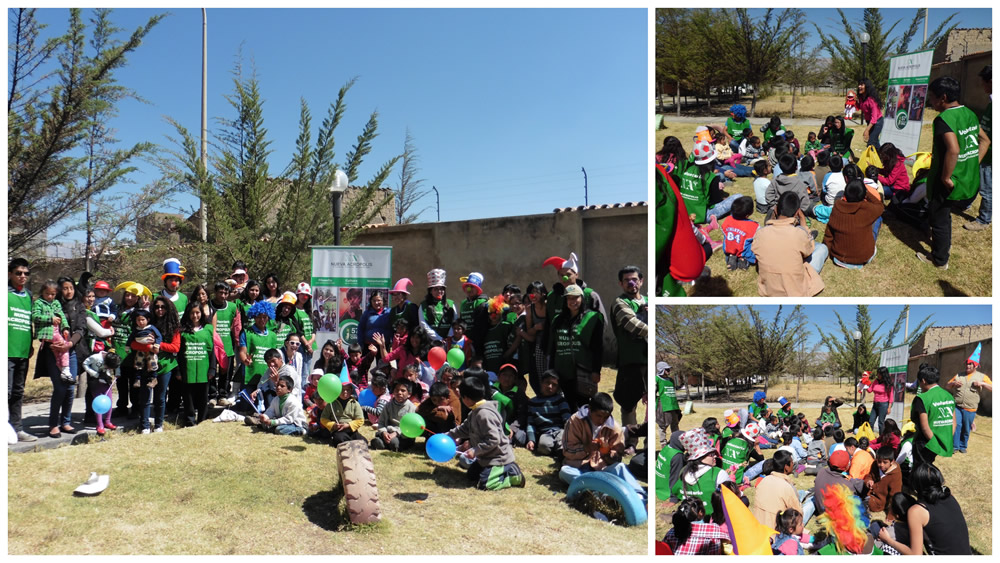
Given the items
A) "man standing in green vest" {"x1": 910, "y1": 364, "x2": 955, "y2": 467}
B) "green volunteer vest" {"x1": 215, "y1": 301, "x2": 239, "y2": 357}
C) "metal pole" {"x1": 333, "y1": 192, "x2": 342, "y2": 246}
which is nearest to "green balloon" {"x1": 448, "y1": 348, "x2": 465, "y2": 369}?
"green volunteer vest" {"x1": 215, "y1": 301, "x2": 239, "y2": 357}

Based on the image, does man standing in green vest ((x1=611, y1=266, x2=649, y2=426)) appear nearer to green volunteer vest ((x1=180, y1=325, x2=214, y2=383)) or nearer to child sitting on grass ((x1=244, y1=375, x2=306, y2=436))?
child sitting on grass ((x1=244, y1=375, x2=306, y2=436))

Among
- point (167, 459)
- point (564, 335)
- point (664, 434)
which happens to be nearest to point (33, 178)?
point (167, 459)

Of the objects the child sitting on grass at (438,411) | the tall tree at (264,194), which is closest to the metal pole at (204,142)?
the tall tree at (264,194)

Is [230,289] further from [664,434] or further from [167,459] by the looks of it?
[664,434]

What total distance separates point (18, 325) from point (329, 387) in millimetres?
2388

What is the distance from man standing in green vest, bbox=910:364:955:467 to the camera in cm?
348

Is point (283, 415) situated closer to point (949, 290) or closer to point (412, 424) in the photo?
point (412, 424)

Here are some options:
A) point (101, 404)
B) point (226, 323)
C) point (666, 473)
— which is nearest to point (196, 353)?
point (226, 323)

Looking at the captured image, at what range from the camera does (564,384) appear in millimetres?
6508

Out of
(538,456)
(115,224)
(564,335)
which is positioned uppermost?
(115,224)

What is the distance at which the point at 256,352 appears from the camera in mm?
7273

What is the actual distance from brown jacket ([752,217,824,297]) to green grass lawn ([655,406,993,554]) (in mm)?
586

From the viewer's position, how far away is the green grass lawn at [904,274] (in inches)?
136

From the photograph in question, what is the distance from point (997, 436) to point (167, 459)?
5.15m
